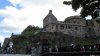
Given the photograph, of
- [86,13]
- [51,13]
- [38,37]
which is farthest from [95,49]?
[51,13]

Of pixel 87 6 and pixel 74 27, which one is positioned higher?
pixel 74 27

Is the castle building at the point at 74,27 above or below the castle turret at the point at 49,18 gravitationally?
below

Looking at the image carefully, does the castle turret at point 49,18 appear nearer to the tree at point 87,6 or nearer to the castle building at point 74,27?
the castle building at point 74,27

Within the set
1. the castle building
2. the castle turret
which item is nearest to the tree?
the castle building

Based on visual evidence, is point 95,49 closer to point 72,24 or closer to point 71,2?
point 71,2

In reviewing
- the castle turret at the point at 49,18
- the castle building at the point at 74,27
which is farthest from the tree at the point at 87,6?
the castle turret at the point at 49,18

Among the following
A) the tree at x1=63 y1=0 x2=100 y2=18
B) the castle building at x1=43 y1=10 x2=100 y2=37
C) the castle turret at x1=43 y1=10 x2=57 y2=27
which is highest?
the castle turret at x1=43 y1=10 x2=57 y2=27

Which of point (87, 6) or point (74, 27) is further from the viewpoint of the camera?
point (74, 27)

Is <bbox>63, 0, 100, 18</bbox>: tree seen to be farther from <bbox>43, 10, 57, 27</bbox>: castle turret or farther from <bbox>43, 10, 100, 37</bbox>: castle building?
<bbox>43, 10, 57, 27</bbox>: castle turret

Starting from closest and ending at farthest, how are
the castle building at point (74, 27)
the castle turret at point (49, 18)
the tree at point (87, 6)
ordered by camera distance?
the tree at point (87, 6) < the castle building at point (74, 27) < the castle turret at point (49, 18)

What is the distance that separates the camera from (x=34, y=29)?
9356 cm

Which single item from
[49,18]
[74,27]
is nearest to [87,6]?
[74,27]

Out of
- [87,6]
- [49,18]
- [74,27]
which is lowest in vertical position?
[87,6]

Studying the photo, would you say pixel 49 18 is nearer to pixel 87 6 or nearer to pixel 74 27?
pixel 74 27
